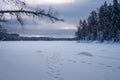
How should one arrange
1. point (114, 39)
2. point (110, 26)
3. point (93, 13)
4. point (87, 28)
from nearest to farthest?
point (114, 39) → point (110, 26) → point (93, 13) → point (87, 28)

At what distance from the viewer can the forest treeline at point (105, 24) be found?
5134 cm

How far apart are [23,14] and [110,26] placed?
5002cm

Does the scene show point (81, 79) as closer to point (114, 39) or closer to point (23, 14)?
point (23, 14)

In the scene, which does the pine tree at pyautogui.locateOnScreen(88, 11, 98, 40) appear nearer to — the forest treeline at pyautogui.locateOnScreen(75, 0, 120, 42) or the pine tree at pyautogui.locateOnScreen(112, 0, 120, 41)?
the forest treeline at pyautogui.locateOnScreen(75, 0, 120, 42)

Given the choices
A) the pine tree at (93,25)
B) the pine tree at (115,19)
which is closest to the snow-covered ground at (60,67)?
the pine tree at (115,19)

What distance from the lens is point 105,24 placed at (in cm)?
5769

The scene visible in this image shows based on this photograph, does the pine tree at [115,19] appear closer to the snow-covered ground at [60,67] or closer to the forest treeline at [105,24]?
the forest treeline at [105,24]

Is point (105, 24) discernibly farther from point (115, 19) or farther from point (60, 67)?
point (60, 67)

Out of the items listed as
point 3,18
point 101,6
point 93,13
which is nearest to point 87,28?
point 93,13

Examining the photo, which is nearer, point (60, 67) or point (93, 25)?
point (60, 67)

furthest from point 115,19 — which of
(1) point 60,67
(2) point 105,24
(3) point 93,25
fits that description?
(1) point 60,67

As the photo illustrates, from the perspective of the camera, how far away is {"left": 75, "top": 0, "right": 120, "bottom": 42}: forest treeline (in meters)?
51.3

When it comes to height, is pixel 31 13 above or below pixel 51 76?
above

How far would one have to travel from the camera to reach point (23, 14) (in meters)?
7.54
